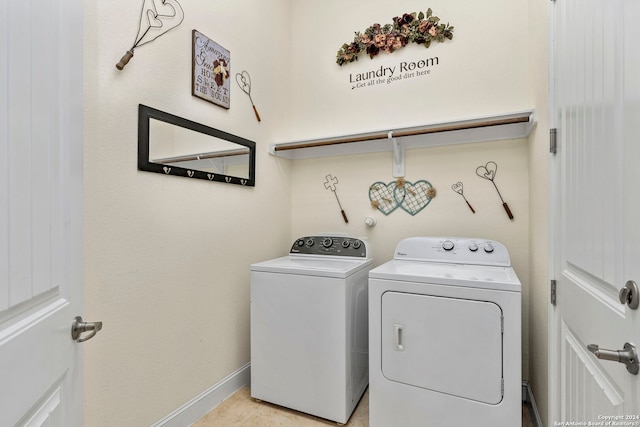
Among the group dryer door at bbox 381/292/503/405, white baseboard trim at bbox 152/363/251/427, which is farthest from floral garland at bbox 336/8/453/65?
white baseboard trim at bbox 152/363/251/427

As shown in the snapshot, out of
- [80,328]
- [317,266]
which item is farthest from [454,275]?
[80,328]

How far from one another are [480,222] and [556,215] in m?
0.84

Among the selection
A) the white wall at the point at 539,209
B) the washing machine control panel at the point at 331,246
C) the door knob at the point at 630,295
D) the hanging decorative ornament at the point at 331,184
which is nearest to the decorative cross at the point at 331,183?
the hanging decorative ornament at the point at 331,184

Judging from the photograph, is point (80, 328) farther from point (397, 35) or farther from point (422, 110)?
point (397, 35)

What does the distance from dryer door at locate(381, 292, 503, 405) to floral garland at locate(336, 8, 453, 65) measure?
1.81m

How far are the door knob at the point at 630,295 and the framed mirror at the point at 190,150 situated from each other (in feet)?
5.83

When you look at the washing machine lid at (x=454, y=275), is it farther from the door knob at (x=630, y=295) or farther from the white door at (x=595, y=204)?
the door knob at (x=630, y=295)

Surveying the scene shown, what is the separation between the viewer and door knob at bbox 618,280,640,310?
657 mm

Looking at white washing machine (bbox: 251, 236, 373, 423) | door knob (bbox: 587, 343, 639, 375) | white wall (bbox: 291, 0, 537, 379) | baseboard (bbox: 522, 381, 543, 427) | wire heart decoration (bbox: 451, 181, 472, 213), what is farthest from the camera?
wire heart decoration (bbox: 451, 181, 472, 213)

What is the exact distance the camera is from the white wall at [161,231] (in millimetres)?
1331

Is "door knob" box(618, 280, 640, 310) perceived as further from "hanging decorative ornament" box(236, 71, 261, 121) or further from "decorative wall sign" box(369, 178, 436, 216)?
"hanging decorative ornament" box(236, 71, 261, 121)

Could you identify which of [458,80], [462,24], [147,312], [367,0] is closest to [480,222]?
[458,80]

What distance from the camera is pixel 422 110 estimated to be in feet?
7.37

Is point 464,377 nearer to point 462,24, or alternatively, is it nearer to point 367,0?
point 462,24
